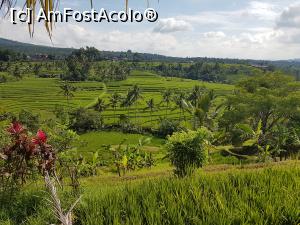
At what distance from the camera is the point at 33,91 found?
85188 millimetres

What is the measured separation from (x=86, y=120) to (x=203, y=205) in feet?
209

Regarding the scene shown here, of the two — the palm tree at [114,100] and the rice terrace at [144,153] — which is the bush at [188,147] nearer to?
the rice terrace at [144,153]

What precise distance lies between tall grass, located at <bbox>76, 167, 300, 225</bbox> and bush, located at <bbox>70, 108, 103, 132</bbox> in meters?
62.6

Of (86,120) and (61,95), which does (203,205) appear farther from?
(61,95)

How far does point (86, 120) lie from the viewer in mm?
66938

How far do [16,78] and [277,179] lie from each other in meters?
98.7

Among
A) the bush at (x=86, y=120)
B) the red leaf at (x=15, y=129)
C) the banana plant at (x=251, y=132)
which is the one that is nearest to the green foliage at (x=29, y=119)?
the bush at (x=86, y=120)

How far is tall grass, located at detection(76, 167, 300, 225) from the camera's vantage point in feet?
12.1

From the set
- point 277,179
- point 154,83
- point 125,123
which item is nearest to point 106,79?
point 154,83

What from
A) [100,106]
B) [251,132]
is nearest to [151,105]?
[100,106]

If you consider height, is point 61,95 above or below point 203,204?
below

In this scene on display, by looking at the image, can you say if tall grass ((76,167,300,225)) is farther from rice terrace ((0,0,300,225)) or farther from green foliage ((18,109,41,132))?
green foliage ((18,109,41,132))

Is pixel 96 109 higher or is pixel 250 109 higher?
pixel 250 109

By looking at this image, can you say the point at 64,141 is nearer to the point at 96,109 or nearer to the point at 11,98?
the point at 96,109
